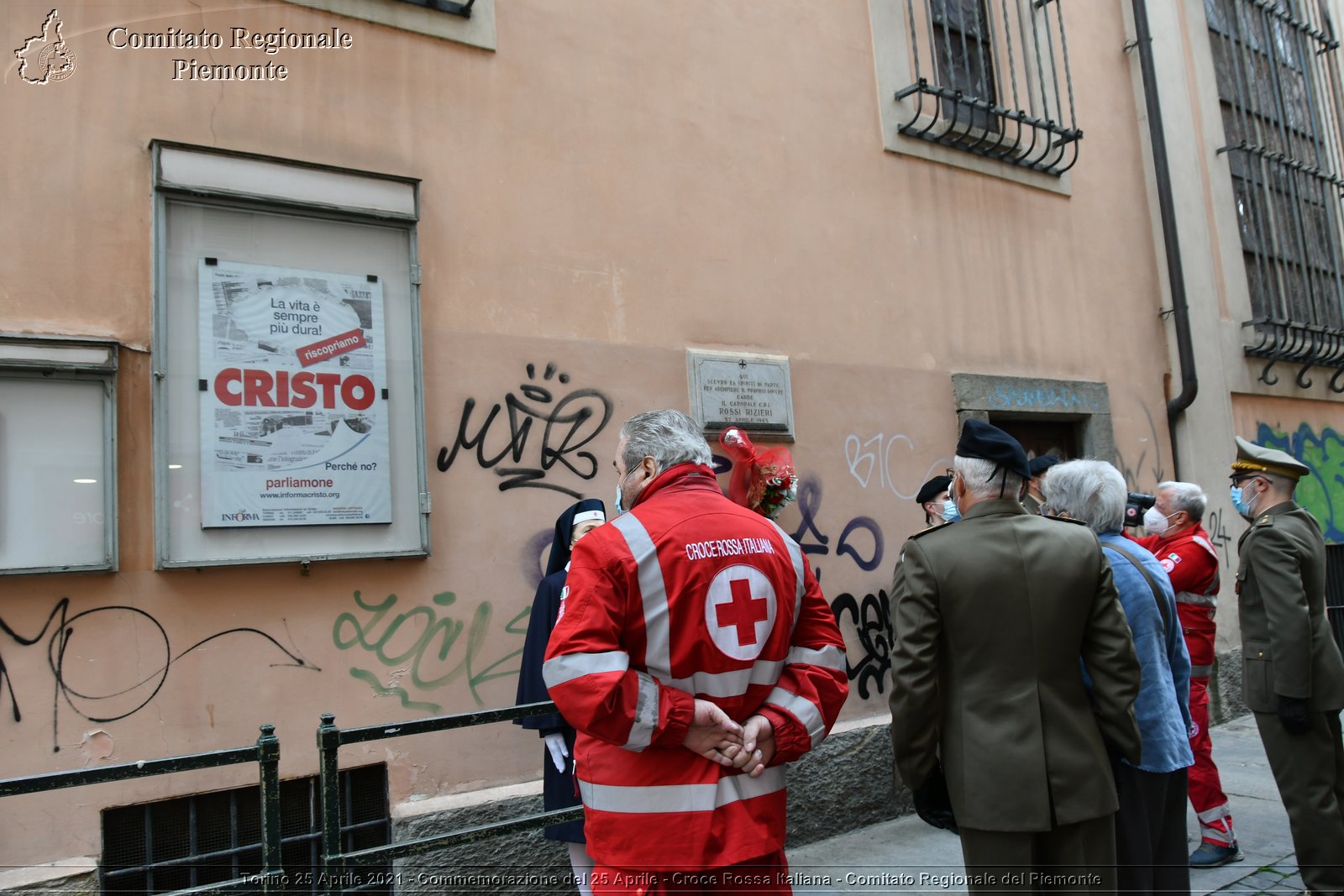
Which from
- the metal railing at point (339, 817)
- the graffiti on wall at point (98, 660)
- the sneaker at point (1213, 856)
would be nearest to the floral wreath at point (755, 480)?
the metal railing at point (339, 817)

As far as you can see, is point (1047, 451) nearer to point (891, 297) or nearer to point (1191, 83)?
point (891, 297)

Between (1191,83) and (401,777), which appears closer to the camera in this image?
(401,777)

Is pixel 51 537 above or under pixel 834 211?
under

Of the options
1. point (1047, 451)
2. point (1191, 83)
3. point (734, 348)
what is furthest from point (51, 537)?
point (1191, 83)

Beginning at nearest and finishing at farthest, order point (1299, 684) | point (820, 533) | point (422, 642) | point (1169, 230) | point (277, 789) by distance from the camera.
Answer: point (277, 789)
point (1299, 684)
point (422, 642)
point (820, 533)
point (1169, 230)

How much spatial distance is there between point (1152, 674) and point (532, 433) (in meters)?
2.80

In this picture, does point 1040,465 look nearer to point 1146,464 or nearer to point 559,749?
point 559,749

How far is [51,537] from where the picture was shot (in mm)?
3594

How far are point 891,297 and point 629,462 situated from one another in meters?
3.94

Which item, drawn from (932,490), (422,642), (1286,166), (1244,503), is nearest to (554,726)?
(422,642)

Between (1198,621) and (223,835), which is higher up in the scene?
(1198,621)

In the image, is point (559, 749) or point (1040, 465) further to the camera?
point (1040, 465)

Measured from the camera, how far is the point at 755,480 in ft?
17.0

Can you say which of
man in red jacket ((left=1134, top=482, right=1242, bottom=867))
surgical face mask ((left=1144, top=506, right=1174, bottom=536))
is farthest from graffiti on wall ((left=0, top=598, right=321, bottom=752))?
surgical face mask ((left=1144, top=506, right=1174, bottom=536))
